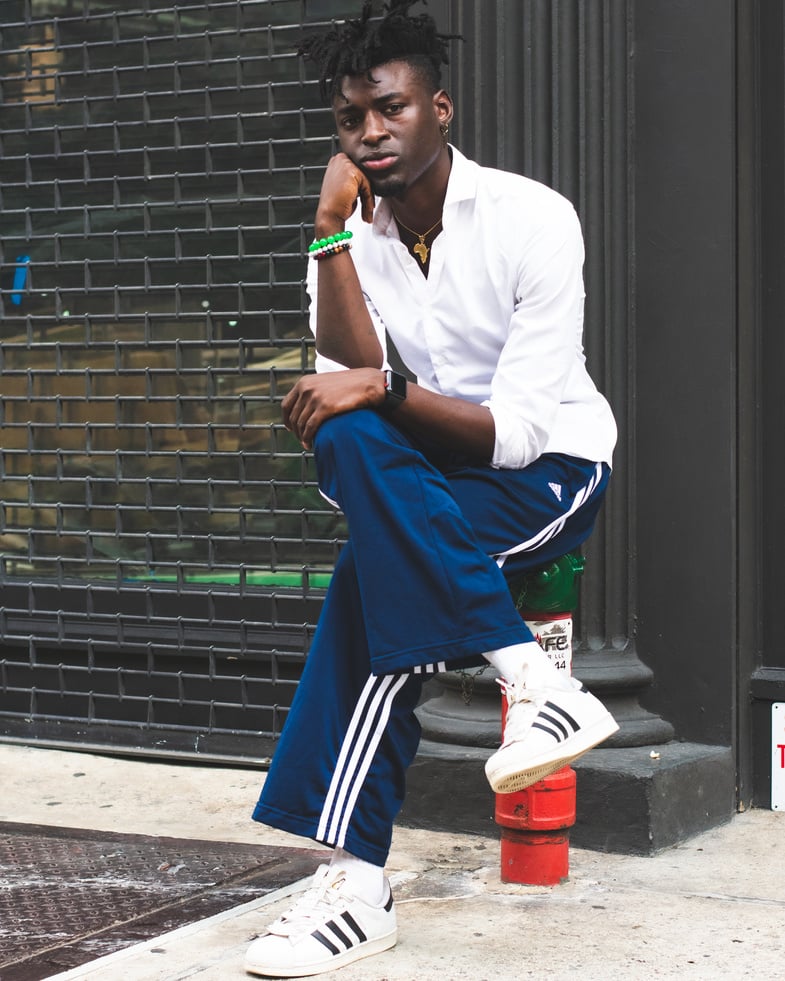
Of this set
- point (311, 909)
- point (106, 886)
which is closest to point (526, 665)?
point (311, 909)

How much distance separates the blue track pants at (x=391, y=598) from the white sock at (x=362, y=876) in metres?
0.03

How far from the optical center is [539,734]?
2977mm

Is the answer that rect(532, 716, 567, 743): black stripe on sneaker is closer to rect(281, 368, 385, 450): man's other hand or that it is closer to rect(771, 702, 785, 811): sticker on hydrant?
rect(281, 368, 385, 450): man's other hand

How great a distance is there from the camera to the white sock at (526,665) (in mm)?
3018

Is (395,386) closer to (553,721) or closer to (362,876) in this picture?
(553,721)

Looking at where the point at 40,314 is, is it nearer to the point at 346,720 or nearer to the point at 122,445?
A: the point at 122,445

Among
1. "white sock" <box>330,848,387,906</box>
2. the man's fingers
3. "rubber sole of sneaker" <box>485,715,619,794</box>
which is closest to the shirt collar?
the man's fingers

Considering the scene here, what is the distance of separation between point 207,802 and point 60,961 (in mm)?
1438

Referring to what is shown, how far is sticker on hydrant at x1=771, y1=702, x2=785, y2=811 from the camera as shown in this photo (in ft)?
14.0

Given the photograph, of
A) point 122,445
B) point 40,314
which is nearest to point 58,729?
point 122,445

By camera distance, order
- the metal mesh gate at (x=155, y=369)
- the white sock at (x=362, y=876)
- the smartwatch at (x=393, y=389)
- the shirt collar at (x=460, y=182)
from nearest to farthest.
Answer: the smartwatch at (x=393, y=389) → the white sock at (x=362, y=876) → the shirt collar at (x=460, y=182) → the metal mesh gate at (x=155, y=369)

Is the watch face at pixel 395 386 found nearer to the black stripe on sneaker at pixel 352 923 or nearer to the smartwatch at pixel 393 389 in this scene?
the smartwatch at pixel 393 389

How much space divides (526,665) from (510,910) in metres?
0.72

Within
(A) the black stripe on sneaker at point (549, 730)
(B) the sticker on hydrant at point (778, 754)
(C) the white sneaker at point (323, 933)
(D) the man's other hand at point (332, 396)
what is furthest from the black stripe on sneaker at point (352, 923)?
(B) the sticker on hydrant at point (778, 754)
